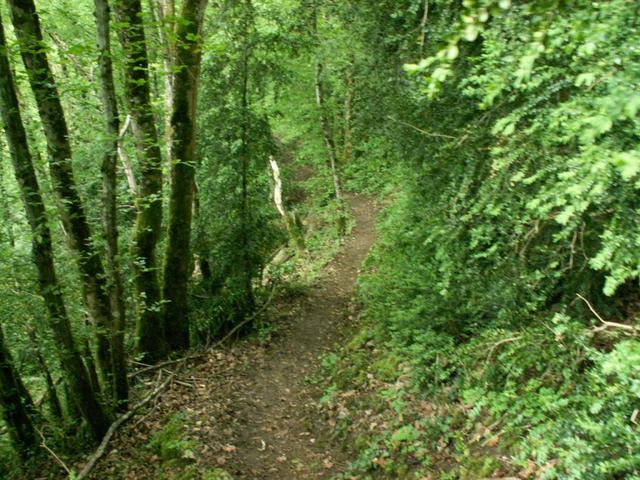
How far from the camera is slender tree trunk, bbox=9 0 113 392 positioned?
4953 millimetres

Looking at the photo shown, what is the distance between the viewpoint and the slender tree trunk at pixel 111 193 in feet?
16.0

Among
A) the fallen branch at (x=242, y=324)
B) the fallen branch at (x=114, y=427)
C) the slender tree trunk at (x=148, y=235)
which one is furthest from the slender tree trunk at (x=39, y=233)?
the fallen branch at (x=242, y=324)

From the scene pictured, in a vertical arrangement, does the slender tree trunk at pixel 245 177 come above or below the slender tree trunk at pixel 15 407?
above

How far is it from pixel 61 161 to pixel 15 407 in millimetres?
3631

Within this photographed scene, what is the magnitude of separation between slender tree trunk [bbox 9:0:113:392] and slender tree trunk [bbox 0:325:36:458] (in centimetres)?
115

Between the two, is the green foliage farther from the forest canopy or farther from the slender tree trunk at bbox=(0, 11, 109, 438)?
the slender tree trunk at bbox=(0, 11, 109, 438)

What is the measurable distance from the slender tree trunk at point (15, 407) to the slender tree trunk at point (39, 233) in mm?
803

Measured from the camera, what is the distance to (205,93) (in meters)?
9.32

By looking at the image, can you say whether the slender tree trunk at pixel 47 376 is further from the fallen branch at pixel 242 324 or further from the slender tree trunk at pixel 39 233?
the fallen branch at pixel 242 324

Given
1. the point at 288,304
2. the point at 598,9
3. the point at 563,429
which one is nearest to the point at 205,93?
the point at 288,304

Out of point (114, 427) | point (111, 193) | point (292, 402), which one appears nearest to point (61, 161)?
point (111, 193)

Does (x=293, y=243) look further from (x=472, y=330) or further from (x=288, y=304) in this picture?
(x=472, y=330)

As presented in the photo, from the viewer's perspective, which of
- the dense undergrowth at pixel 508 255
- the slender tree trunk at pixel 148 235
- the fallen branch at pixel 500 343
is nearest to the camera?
the dense undergrowth at pixel 508 255

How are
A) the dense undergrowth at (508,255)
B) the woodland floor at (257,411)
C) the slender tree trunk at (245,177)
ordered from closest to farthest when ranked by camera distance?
the dense undergrowth at (508,255)
the woodland floor at (257,411)
the slender tree trunk at (245,177)
